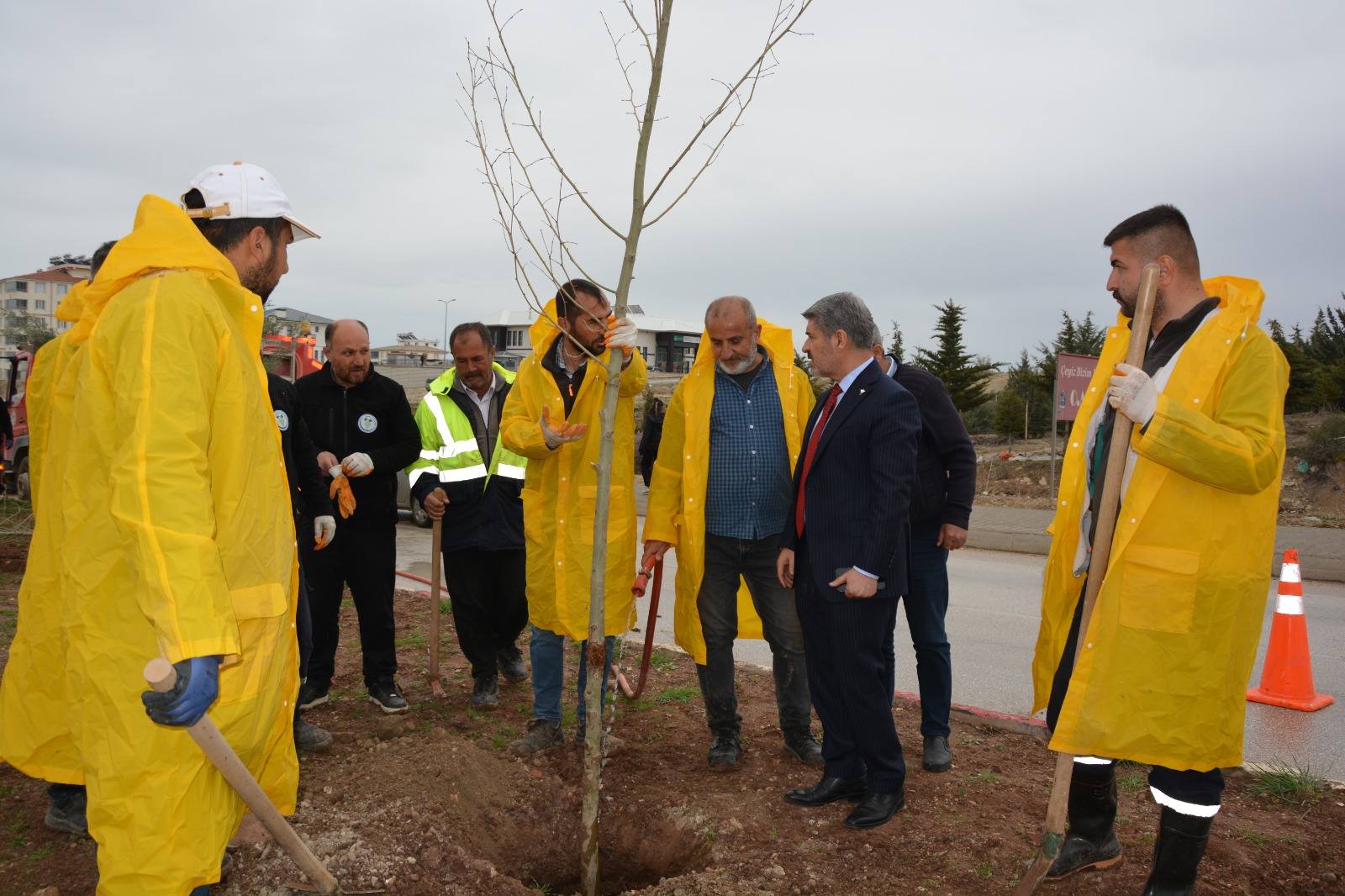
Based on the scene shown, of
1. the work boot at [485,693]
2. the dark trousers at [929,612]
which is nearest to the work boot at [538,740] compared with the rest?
the work boot at [485,693]

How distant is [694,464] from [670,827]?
5.07ft

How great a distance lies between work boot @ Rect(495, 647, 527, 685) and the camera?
18.8 feet

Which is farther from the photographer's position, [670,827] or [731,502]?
[731,502]

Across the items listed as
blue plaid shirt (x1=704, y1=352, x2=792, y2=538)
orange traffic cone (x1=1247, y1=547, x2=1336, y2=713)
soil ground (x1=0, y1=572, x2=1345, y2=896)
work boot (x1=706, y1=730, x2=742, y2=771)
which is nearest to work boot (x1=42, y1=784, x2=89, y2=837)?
soil ground (x1=0, y1=572, x2=1345, y2=896)

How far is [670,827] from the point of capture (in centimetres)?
388

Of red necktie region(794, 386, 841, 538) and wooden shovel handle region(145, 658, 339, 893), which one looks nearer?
wooden shovel handle region(145, 658, 339, 893)

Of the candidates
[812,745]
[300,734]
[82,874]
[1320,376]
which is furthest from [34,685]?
[1320,376]

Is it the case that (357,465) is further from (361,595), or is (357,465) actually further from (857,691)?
(857,691)

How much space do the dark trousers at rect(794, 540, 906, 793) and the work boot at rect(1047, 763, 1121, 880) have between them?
65cm

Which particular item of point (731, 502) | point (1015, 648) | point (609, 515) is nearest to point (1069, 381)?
point (1015, 648)

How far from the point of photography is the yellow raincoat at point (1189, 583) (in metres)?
2.94

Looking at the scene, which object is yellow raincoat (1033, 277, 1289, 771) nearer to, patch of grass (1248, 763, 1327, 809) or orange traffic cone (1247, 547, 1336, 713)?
patch of grass (1248, 763, 1327, 809)

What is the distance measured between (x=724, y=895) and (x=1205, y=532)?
75.8 inches

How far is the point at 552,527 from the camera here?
179 inches
